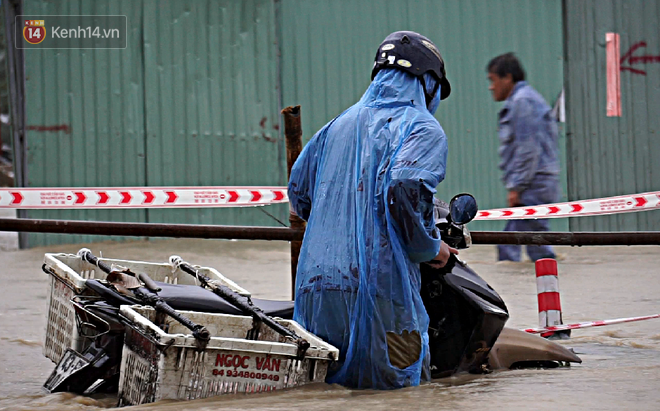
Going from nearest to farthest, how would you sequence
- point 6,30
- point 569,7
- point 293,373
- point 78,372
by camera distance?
point 293,373 < point 78,372 < point 6,30 < point 569,7

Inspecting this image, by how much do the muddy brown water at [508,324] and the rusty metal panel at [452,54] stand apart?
1.14 metres

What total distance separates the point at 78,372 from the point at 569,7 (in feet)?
30.2

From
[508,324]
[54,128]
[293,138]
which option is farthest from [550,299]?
[54,128]

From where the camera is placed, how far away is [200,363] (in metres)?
3.04

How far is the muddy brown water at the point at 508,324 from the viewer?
10.0ft

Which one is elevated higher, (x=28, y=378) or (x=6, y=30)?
(x=6, y=30)

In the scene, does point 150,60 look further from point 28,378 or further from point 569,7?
point 28,378

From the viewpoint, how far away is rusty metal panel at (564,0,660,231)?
1109 centimetres

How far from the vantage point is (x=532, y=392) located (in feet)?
10.5

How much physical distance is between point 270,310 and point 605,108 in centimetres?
857

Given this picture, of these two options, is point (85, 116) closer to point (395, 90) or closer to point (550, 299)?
point (550, 299)

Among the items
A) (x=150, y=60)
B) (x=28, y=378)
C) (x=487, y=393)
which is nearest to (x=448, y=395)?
(x=487, y=393)

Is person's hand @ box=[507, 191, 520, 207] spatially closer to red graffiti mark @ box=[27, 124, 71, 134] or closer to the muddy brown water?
the muddy brown water

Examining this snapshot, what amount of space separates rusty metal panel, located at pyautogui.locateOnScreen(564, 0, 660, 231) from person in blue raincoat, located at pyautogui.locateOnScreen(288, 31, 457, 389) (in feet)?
26.7
